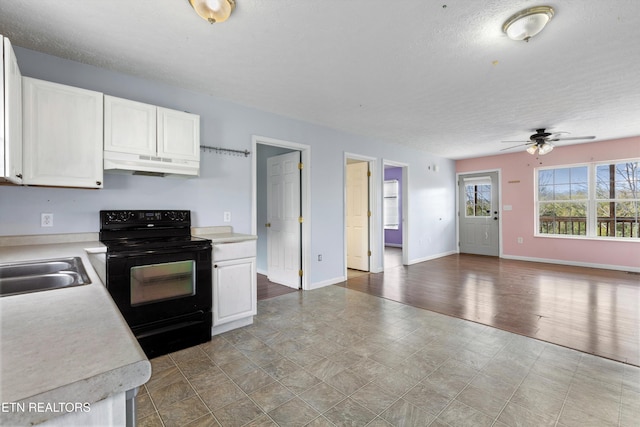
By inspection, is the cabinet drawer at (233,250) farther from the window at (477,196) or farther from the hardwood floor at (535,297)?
the window at (477,196)

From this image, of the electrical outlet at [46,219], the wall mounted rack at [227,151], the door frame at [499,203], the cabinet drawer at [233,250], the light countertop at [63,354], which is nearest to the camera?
the light countertop at [63,354]

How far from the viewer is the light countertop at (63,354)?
0.51 metres

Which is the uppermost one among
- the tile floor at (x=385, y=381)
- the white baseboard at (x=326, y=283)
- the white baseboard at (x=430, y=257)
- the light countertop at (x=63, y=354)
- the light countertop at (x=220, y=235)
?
the light countertop at (x=220, y=235)

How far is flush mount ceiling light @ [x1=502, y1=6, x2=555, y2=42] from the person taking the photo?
1.88 metres

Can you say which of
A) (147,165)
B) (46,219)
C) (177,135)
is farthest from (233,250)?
(46,219)

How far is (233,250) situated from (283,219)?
1777mm

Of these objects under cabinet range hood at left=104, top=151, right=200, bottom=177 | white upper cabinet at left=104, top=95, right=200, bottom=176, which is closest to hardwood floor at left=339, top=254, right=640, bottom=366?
under cabinet range hood at left=104, top=151, right=200, bottom=177

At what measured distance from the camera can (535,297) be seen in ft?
13.0

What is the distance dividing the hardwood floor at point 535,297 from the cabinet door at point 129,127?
3.26 meters

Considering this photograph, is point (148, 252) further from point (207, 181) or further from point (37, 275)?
point (207, 181)

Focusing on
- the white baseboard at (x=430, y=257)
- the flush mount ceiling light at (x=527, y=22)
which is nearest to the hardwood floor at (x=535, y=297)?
the white baseboard at (x=430, y=257)

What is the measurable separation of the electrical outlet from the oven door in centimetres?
72

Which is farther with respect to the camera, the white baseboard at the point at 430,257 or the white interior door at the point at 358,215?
the white baseboard at the point at 430,257

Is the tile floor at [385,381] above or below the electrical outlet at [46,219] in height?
below
